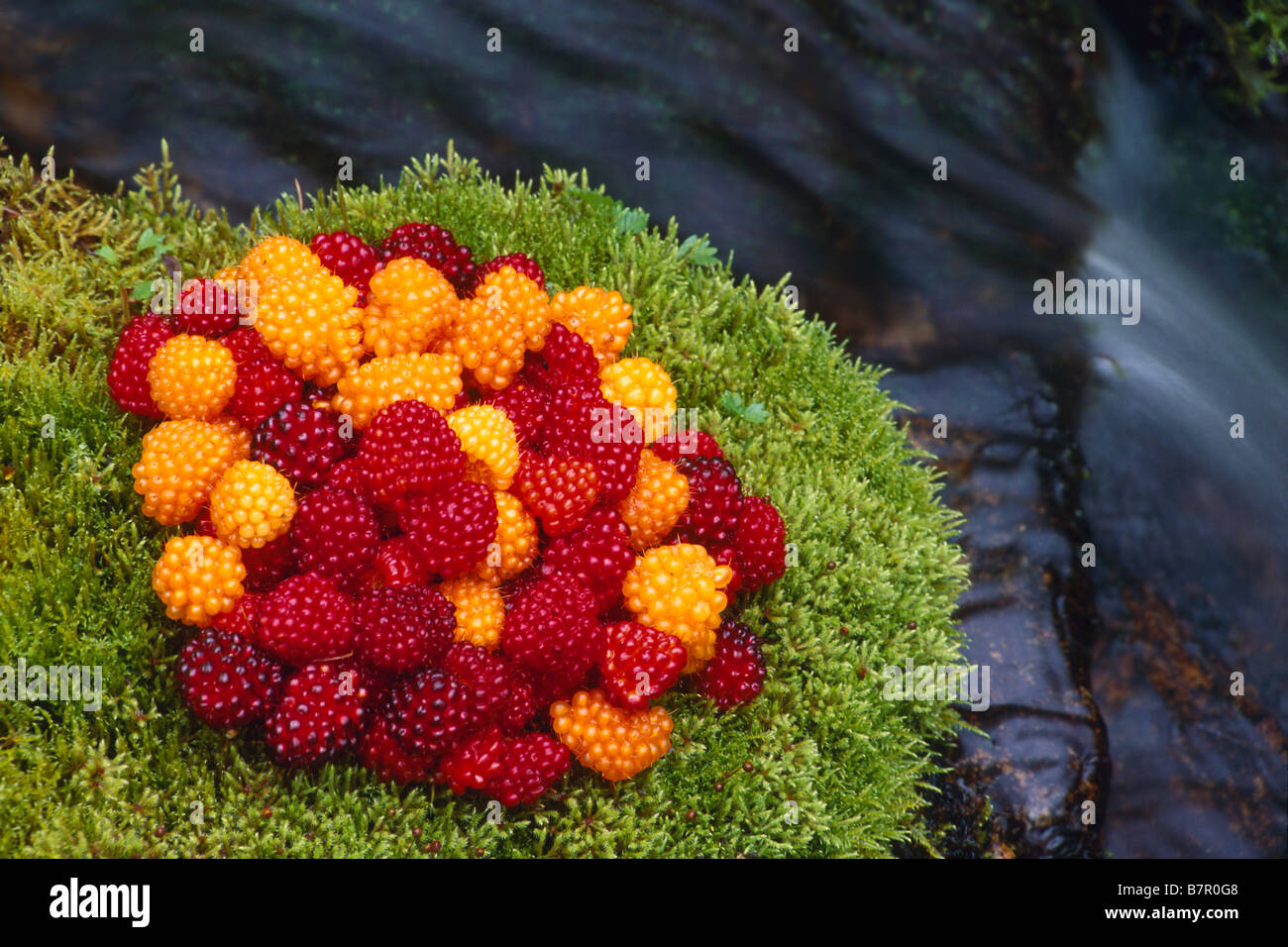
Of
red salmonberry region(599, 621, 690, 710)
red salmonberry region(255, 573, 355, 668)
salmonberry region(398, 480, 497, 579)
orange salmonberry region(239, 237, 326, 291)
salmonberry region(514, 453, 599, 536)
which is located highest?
orange salmonberry region(239, 237, 326, 291)

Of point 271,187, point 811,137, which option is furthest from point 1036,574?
point 271,187

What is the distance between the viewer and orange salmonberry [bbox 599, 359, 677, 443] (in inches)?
126

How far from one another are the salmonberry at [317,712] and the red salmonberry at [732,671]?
1069mm

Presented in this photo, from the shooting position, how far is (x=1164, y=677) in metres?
4.38

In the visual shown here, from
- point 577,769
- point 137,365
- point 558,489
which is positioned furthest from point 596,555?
point 137,365

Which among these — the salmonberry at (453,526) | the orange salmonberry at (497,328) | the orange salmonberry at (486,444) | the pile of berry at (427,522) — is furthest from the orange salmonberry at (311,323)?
the salmonberry at (453,526)

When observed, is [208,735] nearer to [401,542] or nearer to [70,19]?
[401,542]

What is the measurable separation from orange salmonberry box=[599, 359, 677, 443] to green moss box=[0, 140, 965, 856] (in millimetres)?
605

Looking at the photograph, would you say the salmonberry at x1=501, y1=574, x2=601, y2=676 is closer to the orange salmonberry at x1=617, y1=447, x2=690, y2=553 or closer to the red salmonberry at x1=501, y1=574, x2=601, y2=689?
the red salmonberry at x1=501, y1=574, x2=601, y2=689

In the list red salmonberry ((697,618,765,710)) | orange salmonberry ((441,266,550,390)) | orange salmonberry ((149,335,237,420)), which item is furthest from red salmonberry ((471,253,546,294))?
red salmonberry ((697,618,765,710))

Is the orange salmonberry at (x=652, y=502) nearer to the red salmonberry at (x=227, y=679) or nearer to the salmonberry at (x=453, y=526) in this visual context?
the salmonberry at (x=453, y=526)

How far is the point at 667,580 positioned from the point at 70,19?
12.8ft

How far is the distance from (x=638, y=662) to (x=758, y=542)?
0.67 metres

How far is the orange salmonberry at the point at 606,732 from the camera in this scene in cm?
288
